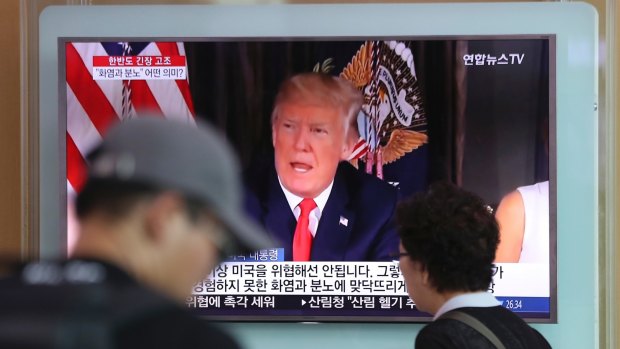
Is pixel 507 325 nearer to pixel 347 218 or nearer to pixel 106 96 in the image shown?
pixel 347 218

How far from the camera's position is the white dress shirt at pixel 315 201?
547 centimetres

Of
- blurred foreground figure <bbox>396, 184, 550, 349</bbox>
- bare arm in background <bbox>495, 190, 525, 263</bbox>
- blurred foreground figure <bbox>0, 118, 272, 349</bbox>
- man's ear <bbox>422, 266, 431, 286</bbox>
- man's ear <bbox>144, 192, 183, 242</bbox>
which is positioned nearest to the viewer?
blurred foreground figure <bbox>0, 118, 272, 349</bbox>

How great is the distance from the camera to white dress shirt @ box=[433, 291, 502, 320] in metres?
3.24

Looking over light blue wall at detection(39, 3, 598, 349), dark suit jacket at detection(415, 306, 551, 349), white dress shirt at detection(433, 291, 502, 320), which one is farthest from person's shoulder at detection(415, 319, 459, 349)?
light blue wall at detection(39, 3, 598, 349)

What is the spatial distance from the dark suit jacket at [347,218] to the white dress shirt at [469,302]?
2.10 m

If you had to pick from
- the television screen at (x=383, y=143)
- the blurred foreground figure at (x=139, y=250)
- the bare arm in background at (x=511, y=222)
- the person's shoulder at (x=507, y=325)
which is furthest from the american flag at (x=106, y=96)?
the blurred foreground figure at (x=139, y=250)

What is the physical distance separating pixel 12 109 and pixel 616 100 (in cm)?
318

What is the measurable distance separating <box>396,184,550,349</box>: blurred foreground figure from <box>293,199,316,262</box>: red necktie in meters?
1.93

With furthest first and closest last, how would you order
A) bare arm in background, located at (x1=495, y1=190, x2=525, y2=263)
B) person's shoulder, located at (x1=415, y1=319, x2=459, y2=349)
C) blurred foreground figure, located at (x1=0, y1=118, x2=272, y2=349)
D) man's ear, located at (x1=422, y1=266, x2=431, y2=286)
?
bare arm in background, located at (x1=495, y1=190, x2=525, y2=263) < man's ear, located at (x1=422, y1=266, x2=431, y2=286) < person's shoulder, located at (x1=415, y1=319, x2=459, y2=349) < blurred foreground figure, located at (x1=0, y1=118, x2=272, y2=349)

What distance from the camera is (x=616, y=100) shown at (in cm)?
548

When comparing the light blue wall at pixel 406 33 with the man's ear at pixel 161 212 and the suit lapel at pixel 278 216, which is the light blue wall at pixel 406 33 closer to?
the suit lapel at pixel 278 216

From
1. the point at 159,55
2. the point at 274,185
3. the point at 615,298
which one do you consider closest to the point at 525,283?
the point at 615,298

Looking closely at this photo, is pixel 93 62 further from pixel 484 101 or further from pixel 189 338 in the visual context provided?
pixel 189 338

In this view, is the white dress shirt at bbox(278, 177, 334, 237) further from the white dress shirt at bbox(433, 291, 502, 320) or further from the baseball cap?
the baseball cap
